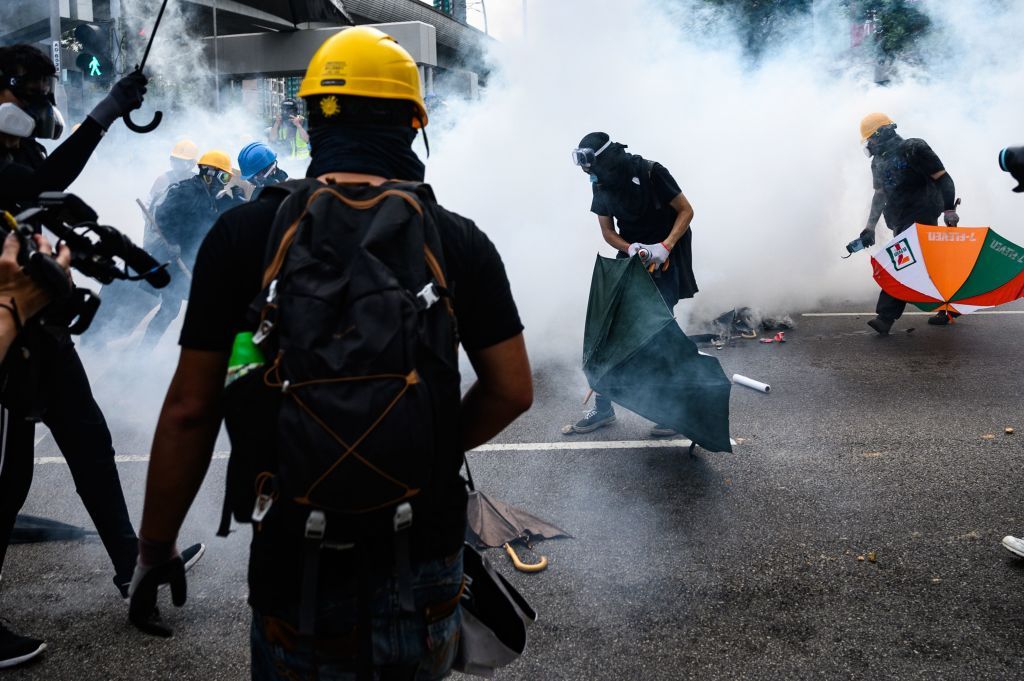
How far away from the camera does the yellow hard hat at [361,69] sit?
60.6 inches

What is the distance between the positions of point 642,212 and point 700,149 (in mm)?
4278

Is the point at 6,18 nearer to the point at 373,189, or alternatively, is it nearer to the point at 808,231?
the point at 808,231

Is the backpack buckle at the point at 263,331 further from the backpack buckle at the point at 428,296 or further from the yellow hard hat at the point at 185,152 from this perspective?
the yellow hard hat at the point at 185,152

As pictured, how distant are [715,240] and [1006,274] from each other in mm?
3012

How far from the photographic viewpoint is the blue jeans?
1434mm

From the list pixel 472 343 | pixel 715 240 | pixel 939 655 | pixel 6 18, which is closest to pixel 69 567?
pixel 472 343

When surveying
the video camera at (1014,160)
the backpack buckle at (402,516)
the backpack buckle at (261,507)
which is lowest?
the backpack buckle at (402,516)

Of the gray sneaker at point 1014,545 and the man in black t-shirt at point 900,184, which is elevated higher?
the man in black t-shirt at point 900,184

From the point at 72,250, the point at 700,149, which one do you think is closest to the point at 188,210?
the point at 72,250

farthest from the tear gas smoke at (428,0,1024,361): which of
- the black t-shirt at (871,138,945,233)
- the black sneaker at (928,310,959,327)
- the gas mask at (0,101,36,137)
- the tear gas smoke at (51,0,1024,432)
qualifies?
the gas mask at (0,101,36,137)

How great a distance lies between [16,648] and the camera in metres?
2.77

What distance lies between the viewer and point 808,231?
9.20 m

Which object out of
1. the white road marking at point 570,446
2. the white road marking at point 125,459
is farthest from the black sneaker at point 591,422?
the white road marking at point 125,459

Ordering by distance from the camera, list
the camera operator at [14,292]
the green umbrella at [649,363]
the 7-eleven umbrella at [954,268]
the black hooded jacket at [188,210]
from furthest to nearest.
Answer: the black hooded jacket at [188,210], the 7-eleven umbrella at [954,268], the green umbrella at [649,363], the camera operator at [14,292]
